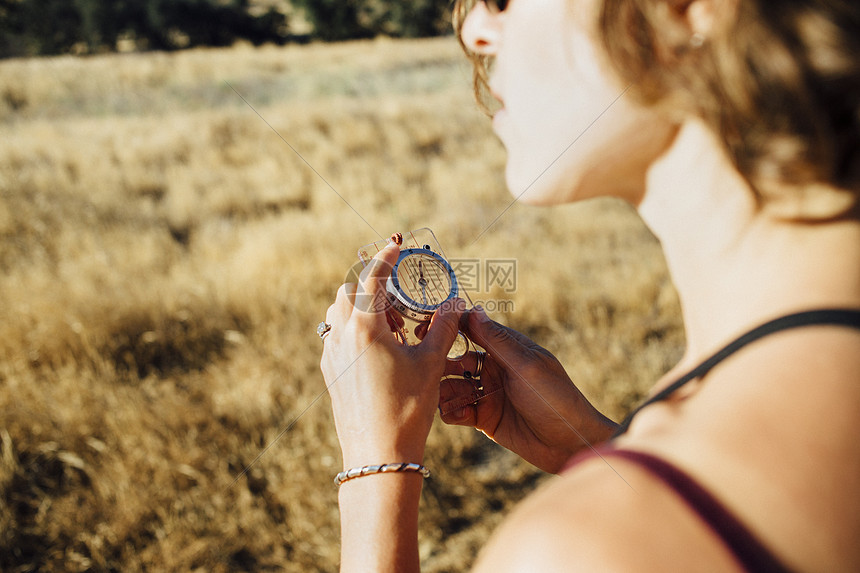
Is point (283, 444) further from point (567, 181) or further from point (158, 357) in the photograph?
point (567, 181)

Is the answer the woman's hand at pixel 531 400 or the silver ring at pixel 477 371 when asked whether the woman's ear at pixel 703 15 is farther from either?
the silver ring at pixel 477 371

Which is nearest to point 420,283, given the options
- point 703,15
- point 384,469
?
point 384,469

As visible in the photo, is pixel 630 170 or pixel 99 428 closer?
pixel 630 170

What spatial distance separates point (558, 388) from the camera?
1.59m

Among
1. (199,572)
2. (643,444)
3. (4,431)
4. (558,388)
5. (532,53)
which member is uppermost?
(532,53)

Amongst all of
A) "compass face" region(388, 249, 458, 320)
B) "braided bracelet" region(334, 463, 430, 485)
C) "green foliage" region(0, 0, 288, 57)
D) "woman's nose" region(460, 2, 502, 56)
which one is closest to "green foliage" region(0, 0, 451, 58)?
"green foliage" region(0, 0, 288, 57)

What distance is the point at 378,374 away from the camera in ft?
4.21

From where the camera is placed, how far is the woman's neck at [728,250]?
0.81 metres

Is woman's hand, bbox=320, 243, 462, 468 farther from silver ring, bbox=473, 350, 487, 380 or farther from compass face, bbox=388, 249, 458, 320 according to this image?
silver ring, bbox=473, 350, 487, 380

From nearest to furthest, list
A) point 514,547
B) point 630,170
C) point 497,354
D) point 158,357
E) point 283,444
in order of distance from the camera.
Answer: point 514,547
point 630,170
point 497,354
point 283,444
point 158,357

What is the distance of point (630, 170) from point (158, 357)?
3655 millimetres

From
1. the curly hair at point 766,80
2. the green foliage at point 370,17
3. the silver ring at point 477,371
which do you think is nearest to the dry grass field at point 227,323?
the silver ring at point 477,371

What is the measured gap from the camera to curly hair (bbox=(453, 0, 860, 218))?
0.76 metres

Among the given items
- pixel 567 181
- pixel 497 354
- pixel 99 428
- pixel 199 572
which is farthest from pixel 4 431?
pixel 567 181
